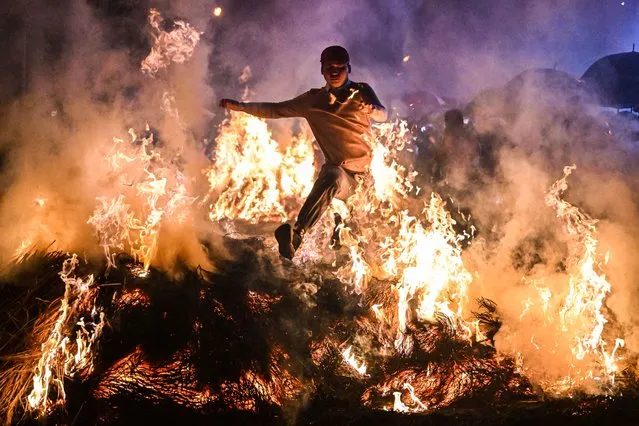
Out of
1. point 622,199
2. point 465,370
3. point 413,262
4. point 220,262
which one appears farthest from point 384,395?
point 622,199

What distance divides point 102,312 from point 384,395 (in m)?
2.84

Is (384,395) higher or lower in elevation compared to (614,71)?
lower

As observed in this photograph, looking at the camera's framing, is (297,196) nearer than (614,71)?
Yes

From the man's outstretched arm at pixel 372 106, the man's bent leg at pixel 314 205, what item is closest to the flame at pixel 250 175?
the man's bent leg at pixel 314 205

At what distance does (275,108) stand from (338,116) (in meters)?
0.77

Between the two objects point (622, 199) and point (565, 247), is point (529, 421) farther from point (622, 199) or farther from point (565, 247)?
point (622, 199)

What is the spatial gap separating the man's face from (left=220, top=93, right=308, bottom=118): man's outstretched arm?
41cm

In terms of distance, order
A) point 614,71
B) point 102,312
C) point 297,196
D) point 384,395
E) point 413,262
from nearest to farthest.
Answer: point 384,395, point 102,312, point 413,262, point 297,196, point 614,71

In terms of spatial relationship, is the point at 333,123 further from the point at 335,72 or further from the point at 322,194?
the point at 322,194

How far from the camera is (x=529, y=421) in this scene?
12.0ft

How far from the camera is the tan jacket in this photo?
5086mm

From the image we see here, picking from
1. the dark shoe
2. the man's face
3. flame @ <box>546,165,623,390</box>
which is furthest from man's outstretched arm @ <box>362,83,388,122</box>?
flame @ <box>546,165,623,390</box>

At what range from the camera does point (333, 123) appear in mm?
5199

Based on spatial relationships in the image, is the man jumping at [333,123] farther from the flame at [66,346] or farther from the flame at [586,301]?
the flame at [586,301]
